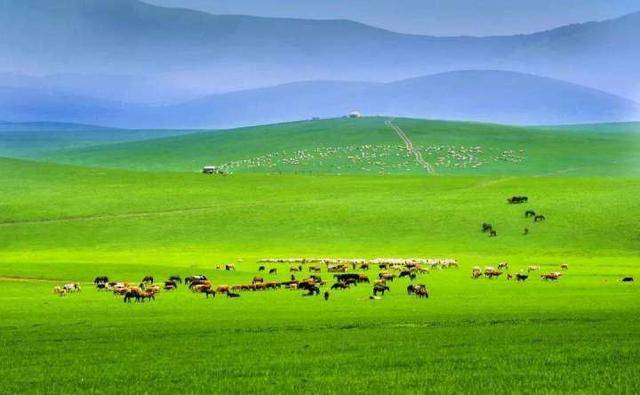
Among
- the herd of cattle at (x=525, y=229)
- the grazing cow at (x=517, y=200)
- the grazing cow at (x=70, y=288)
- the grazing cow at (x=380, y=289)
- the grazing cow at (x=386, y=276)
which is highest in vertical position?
the grazing cow at (x=517, y=200)

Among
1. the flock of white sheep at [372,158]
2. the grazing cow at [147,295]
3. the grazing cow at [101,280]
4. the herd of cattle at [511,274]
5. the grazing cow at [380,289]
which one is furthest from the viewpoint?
the flock of white sheep at [372,158]

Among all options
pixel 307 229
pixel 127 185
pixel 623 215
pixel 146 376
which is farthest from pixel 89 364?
pixel 127 185

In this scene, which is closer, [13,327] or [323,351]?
[323,351]

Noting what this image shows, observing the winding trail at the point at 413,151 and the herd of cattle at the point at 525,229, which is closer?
the herd of cattle at the point at 525,229

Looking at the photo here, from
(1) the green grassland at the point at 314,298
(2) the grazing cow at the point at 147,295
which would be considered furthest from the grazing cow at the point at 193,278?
(2) the grazing cow at the point at 147,295

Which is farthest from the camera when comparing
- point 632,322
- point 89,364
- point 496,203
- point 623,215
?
point 496,203

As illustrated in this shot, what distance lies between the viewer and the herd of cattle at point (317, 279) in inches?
1609

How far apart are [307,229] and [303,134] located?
119619 millimetres

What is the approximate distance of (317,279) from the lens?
46062mm

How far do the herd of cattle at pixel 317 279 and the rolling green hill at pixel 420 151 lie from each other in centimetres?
8723

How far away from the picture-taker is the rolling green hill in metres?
152

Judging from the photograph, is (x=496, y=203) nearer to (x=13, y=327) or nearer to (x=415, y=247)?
(x=415, y=247)

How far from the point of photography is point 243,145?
192875mm

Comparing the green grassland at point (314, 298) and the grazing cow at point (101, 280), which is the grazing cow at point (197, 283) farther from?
the grazing cow at point (101, 280)
